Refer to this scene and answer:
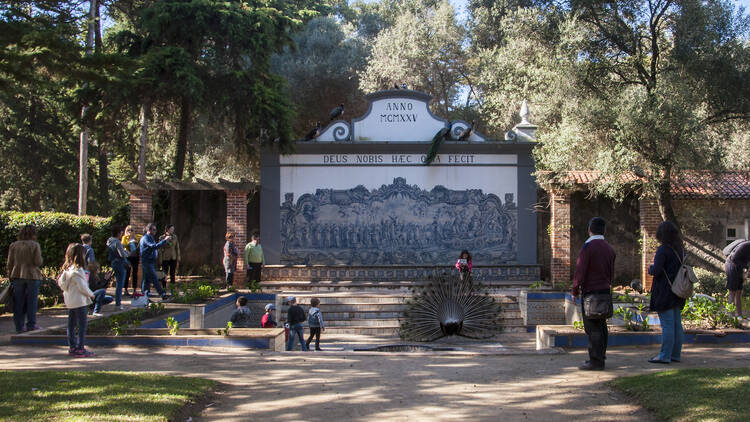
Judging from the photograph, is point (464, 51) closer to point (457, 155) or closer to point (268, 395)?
point (457, 155)

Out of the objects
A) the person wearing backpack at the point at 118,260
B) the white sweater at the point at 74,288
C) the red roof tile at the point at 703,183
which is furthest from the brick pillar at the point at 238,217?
the white sweater at the point at 74,288

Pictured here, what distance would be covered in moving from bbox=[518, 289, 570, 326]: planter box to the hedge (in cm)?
1159

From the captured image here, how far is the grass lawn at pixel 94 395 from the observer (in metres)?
5.41

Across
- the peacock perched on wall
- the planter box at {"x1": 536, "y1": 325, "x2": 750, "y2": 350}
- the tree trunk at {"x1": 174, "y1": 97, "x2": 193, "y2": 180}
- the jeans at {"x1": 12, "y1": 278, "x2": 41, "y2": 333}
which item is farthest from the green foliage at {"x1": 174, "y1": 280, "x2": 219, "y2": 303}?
the tree trunk at {"x1": 174, "y1": 97, "x2": 193, "y2": 180}

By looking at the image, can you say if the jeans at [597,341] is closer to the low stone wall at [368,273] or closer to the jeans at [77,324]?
the jeans at [77,324]

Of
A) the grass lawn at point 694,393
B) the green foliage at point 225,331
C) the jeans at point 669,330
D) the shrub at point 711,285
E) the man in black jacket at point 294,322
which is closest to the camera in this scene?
the grass lawn at point 694,393

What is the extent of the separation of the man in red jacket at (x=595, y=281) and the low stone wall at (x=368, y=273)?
10.9 meters

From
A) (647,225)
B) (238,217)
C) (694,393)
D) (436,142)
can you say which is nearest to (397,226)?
(436,142)

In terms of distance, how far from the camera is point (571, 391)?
6594mm

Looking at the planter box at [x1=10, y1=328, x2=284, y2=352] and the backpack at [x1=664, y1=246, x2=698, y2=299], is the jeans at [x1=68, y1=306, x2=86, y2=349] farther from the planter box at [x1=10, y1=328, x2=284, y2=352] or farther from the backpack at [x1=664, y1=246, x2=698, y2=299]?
the backpack at [x1=664, y1=246, x2=698, y2=299]

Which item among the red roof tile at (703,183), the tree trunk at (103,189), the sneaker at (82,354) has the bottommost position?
the sneaker at (82,354)

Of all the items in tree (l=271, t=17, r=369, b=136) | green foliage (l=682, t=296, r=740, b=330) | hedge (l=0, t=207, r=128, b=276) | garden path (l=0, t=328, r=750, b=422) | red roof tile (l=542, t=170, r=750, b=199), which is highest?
tree (l=271, t=17, r=369, b=136)

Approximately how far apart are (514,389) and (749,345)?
4447 mm

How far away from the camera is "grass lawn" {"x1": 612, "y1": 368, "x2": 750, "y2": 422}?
540 centimetres
